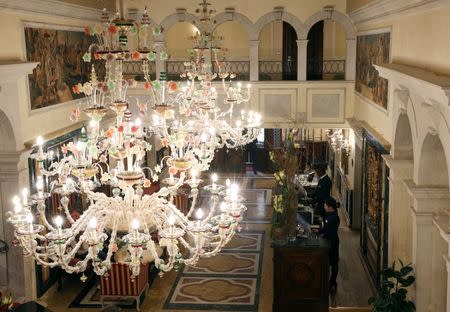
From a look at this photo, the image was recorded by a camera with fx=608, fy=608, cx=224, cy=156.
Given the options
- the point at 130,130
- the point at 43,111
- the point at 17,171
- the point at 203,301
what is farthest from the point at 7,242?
the point at 130,130

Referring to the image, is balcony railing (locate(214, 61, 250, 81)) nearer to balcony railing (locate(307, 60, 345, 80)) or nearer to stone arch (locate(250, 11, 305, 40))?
stone arch (locate(250, 11, 305, 40))

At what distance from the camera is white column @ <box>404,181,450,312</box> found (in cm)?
812

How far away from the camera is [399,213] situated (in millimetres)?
9930

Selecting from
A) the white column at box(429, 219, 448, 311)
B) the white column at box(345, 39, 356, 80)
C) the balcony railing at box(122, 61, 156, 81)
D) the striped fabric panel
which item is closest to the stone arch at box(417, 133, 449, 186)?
the white column at box(429, 219, 448, 311)

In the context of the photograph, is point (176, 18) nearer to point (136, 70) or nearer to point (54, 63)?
point (136, 70)

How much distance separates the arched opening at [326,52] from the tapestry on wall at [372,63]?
1.51 meters

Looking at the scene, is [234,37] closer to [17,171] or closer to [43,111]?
[43,111]

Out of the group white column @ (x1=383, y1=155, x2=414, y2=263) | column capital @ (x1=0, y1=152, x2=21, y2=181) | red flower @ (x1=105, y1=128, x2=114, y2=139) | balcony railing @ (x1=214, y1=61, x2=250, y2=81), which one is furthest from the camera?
balcony railing @ (x1=214, y1=61, x2=250, y2=81)

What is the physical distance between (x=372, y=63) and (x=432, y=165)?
4.75m

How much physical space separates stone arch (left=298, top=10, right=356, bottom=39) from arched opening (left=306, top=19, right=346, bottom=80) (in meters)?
0.86

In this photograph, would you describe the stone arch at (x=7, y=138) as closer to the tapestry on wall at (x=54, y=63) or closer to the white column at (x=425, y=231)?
the tapestry on wall at (x=54, y=63)

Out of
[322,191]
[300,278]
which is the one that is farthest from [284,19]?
[300,278]

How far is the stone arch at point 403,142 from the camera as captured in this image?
9.64 m

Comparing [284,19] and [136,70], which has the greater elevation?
[284,19]
